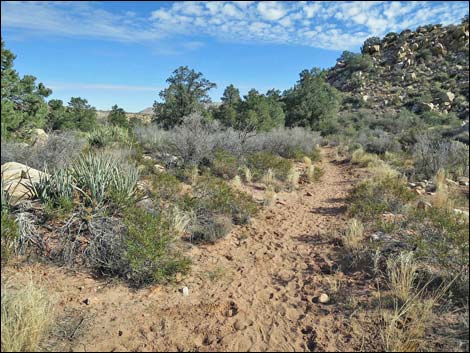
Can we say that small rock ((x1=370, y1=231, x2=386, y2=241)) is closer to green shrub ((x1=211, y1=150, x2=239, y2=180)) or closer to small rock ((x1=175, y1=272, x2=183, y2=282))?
small rock ((x1=175, y1=272, x2=183, y2=282))

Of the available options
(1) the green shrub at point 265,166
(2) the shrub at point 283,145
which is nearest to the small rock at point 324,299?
(1) the green shrub at point 265,166

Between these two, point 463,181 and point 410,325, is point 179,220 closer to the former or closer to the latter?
point 410,325

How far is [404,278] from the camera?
3.35 meters

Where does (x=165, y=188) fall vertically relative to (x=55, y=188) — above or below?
below

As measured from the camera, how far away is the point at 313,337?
298cm

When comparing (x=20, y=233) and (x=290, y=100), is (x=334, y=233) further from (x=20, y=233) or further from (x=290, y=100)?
(x=290, y=100)

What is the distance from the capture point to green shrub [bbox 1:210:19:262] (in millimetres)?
3380

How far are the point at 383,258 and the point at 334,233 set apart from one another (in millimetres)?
1258

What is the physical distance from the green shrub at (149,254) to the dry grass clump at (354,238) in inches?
98.5

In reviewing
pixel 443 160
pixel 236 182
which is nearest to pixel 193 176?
pixel 236 182

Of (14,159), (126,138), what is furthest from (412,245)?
(126,138)

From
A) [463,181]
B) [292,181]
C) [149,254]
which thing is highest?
[463,181]

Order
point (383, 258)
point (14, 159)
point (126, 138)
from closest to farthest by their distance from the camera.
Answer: point (383, 258), point (14, 159), point (126, 138)

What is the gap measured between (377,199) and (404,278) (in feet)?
11.0
